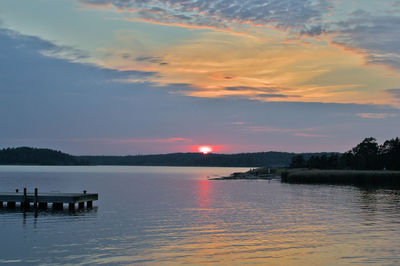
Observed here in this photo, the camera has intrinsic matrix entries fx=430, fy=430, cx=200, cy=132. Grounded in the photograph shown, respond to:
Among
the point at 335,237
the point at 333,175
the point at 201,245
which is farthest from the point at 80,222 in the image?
the point at 333,175

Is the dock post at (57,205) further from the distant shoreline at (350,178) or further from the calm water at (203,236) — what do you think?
the distant shoreline at (350,178)

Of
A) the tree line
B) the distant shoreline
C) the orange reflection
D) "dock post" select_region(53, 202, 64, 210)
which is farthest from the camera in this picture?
the tree line

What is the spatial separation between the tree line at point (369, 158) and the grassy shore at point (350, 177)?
78.1ft

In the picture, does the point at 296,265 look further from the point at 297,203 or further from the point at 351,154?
the point at 351,154

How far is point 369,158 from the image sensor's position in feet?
437

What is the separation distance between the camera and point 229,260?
80.8 ft

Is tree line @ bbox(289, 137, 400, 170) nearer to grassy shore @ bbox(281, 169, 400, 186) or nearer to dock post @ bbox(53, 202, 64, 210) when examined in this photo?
grassy shore @ bbox(281, 169, 400, 186)

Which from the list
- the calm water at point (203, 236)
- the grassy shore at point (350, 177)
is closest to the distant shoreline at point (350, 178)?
the grassy shore at point (350, 177)

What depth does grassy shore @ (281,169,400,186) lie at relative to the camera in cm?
10312

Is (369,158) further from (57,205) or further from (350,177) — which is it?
(57,205)

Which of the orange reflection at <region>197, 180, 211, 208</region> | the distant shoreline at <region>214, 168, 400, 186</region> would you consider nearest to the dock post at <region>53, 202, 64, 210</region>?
the orange reflection at <region>197, 180, 211, 208</region>

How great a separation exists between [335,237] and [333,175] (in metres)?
80.1

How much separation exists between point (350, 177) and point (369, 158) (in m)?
31.8

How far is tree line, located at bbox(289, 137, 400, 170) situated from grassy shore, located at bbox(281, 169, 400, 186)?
938 inches
